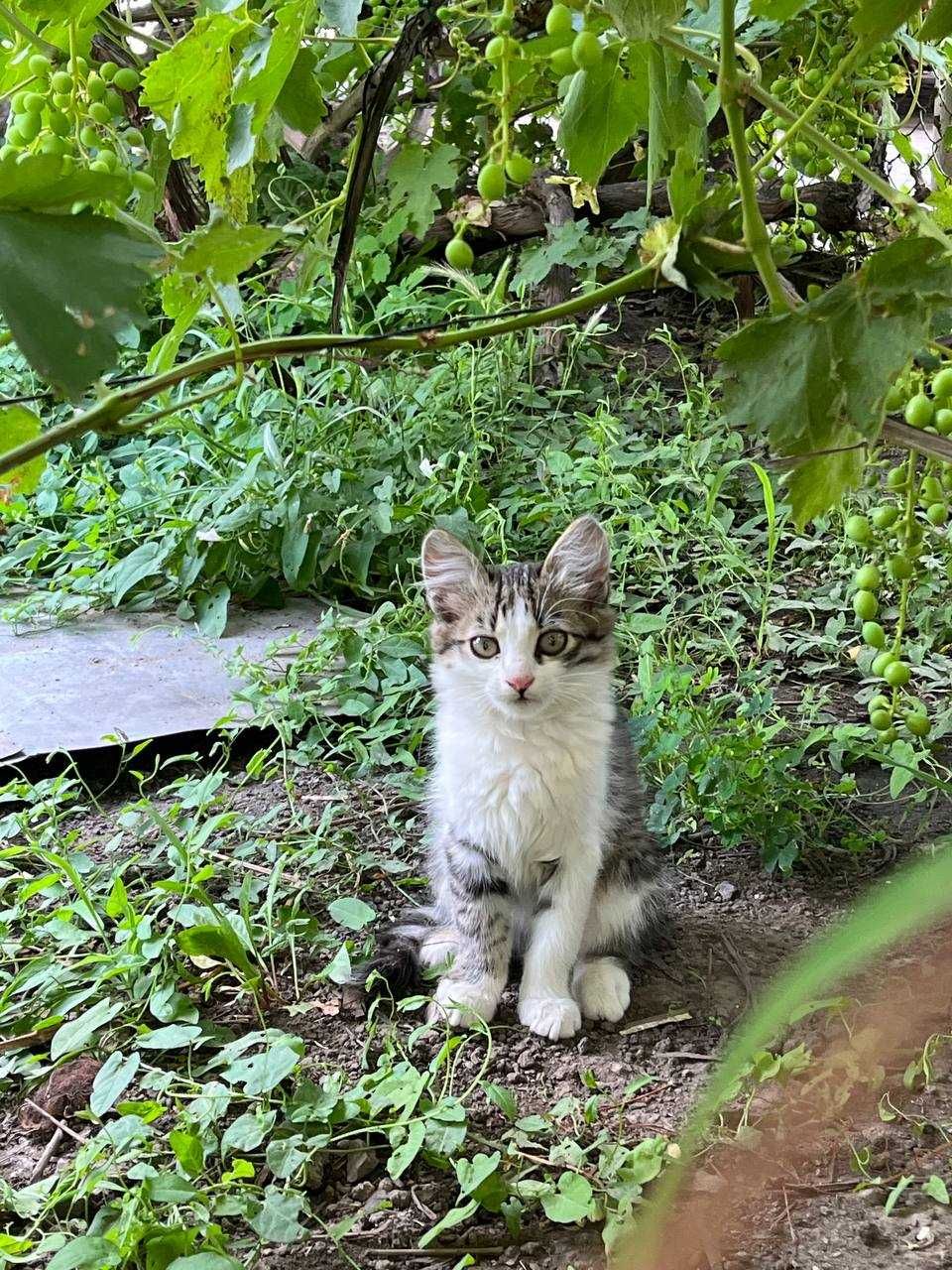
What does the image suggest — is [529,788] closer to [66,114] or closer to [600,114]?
[600,114]

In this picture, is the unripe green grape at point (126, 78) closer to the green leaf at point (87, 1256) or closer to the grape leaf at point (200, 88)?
the grape leaf at point (200, 88)

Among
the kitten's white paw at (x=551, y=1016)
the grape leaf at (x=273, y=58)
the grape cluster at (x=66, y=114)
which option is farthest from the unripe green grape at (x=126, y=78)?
the kitten's white paw at (x=551, y=1016)

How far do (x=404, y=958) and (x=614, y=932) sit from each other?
367 millimetres

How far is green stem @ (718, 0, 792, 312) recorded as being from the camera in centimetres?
73

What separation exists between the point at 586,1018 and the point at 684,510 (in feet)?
6.30

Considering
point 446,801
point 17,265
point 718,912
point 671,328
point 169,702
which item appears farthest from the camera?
point 671,328

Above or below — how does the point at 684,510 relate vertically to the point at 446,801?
above

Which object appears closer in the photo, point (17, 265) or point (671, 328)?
point (17, 265)

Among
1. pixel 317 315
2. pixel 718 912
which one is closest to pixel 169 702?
pixel 718 912

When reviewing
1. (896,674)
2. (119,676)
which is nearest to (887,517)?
(896,674)

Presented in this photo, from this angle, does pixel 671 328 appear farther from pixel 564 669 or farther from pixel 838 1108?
pixel 838 1108

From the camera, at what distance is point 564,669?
83.8 inches

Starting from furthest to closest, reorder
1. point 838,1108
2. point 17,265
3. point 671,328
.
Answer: point 671,328 → point 838,1108 → point 17,265

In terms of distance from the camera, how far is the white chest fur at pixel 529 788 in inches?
80.0
